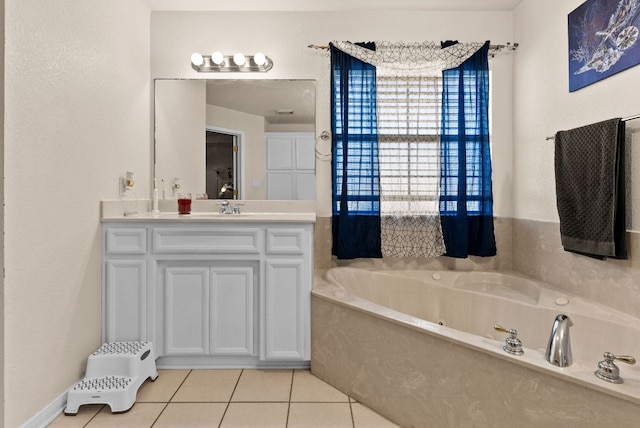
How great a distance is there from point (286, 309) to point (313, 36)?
6.46ft

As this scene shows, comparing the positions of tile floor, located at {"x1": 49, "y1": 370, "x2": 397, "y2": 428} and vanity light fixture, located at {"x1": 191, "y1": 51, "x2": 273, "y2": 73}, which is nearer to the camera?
tile floor, located at {"x1": 49, "y1": 370, "x2": 397, "y2": 428}

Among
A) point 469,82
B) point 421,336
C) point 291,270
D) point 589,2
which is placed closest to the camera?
point 421,336

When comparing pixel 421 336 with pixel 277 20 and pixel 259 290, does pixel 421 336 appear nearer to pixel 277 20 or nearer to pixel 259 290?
pixel 259 290

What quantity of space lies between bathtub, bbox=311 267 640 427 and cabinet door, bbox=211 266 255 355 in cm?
38

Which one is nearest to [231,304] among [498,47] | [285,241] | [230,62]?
[285,241]

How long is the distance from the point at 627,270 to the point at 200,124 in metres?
2.70

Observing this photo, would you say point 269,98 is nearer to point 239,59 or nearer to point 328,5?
point 239,59

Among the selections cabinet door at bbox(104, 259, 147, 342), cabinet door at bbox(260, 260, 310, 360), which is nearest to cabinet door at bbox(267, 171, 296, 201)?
cabinet door at bbox(260, 260, 310, 360)

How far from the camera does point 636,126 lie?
1.57 meters

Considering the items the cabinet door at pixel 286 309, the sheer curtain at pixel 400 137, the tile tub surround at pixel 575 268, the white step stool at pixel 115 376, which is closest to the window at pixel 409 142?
the sheer curtain at pixel 400 137

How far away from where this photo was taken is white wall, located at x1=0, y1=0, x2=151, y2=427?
1.39 metres

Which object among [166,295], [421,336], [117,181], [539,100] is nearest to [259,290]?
[166,295]

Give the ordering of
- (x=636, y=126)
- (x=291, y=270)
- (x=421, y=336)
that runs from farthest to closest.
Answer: (x=291, y=270) < (x=636, y=126) < (x=421, y=336)

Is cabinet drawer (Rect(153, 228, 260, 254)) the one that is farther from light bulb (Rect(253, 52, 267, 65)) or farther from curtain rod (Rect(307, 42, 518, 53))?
curtain rod (Rect(307, 42, 518, 53))
